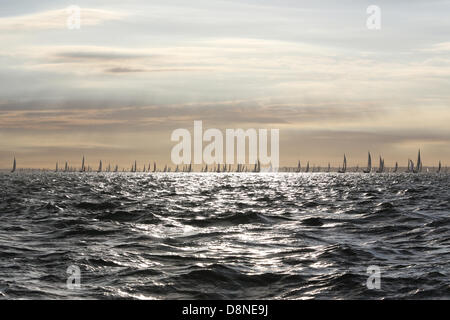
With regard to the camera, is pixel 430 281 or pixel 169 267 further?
pixel 169 267

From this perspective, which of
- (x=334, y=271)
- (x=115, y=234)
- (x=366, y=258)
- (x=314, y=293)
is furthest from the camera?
(x=115, y=234)

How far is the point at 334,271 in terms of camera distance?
51.8 feet

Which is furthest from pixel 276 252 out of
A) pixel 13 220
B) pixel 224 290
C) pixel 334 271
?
pixel 13 220

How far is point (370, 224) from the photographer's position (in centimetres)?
2853

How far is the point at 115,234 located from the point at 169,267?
8.65 meters

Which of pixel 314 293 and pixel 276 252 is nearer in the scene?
pixel 314 293
